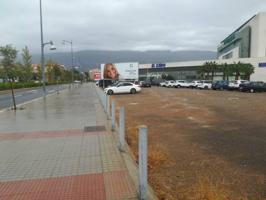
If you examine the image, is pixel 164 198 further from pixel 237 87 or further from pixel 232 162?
pixel 237 87

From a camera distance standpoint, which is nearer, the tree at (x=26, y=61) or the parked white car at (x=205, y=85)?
the parked white car at (x=205, y=85)

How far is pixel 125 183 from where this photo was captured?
242 inches

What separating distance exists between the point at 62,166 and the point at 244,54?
321 feet

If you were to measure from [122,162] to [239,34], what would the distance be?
106 m

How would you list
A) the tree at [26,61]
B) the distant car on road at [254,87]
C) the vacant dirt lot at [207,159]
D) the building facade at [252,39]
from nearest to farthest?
the vacant dirt lot at [207,159]
the distant car on road at [254,87]
the tree at [26,61]
the building facade at [252,39]

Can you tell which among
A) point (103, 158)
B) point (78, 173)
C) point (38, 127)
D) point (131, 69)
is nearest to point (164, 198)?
point (78, 173)

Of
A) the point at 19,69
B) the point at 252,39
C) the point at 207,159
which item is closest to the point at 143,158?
the point at 207,159

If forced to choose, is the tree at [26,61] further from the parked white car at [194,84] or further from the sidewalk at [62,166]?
the sidewalk at [62,166]

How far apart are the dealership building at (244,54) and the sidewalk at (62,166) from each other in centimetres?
8353

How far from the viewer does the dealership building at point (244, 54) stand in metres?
88.5

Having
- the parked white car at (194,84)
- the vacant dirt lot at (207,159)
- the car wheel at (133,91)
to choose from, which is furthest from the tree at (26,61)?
the vacant dirt lot at (207,159)

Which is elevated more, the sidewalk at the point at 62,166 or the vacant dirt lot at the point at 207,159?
the sidewalk at the point at 62,166

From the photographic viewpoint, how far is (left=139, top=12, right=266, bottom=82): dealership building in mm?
88500

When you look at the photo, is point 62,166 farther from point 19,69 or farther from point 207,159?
point 19,69
